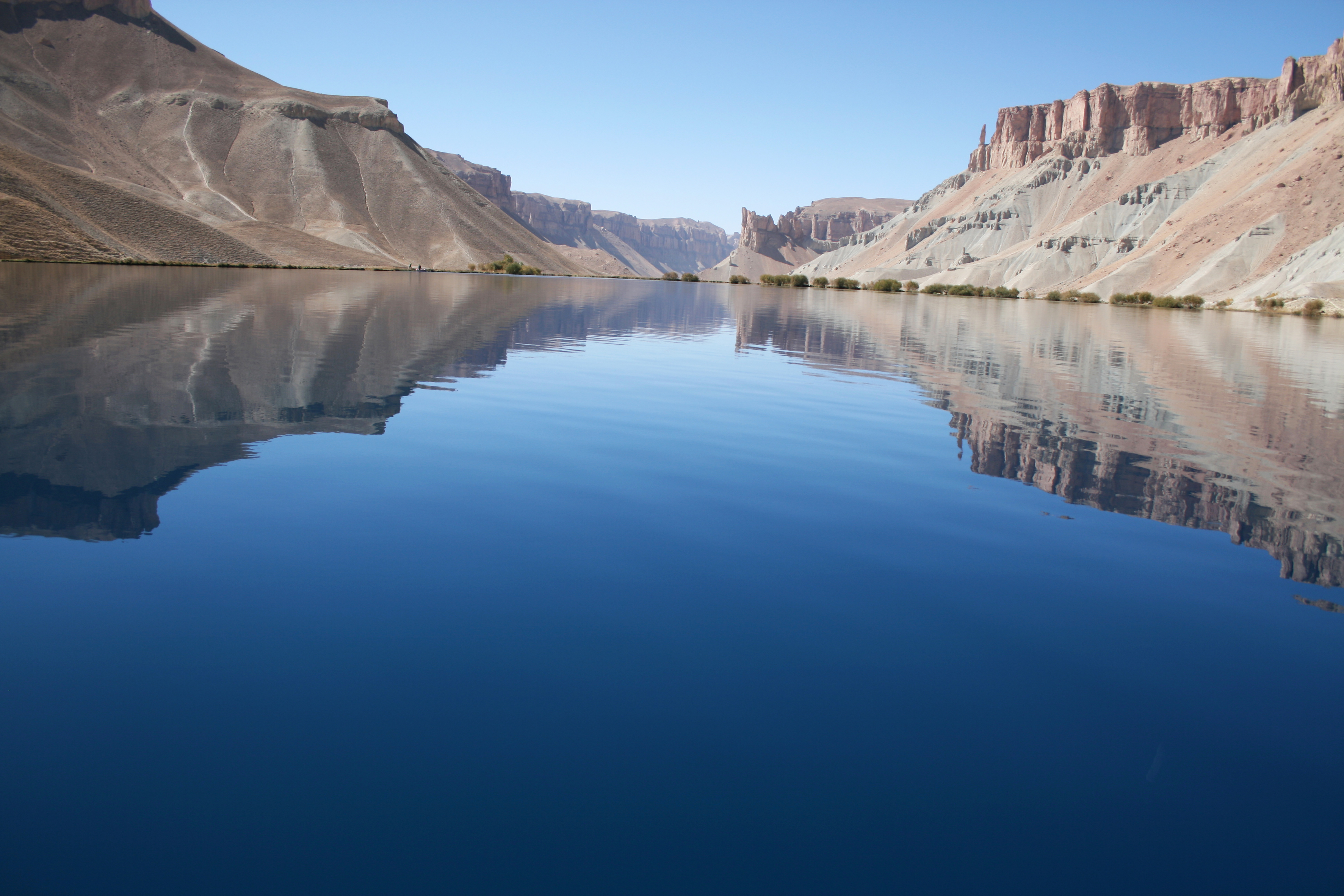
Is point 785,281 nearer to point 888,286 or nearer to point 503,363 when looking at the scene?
point 888,286

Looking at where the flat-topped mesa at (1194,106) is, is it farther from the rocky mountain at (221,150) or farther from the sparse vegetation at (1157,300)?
the rocky mountain at (221,150)

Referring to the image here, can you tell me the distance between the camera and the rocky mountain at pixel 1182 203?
108125mm

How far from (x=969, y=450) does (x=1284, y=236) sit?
12535 centimetres

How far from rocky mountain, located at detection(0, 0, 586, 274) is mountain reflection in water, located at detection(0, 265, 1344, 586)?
78971mm

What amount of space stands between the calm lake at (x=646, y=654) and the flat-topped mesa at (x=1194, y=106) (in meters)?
174

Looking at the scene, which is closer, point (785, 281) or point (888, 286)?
point (888, 286)

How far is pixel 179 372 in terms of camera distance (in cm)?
1564

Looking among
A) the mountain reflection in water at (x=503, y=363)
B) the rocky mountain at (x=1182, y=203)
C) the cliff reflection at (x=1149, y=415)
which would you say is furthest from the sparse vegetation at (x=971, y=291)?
the cliff reflection at (x=1149, y=415)

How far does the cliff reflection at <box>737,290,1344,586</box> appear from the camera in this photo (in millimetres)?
10125

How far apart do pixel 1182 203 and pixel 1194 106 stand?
4042 cm

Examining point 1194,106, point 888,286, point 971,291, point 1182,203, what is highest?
point 1194,106

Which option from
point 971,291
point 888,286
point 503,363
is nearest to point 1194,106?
point 971,291

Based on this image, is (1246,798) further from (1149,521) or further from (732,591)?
(1149,521)

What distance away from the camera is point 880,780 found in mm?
4363
